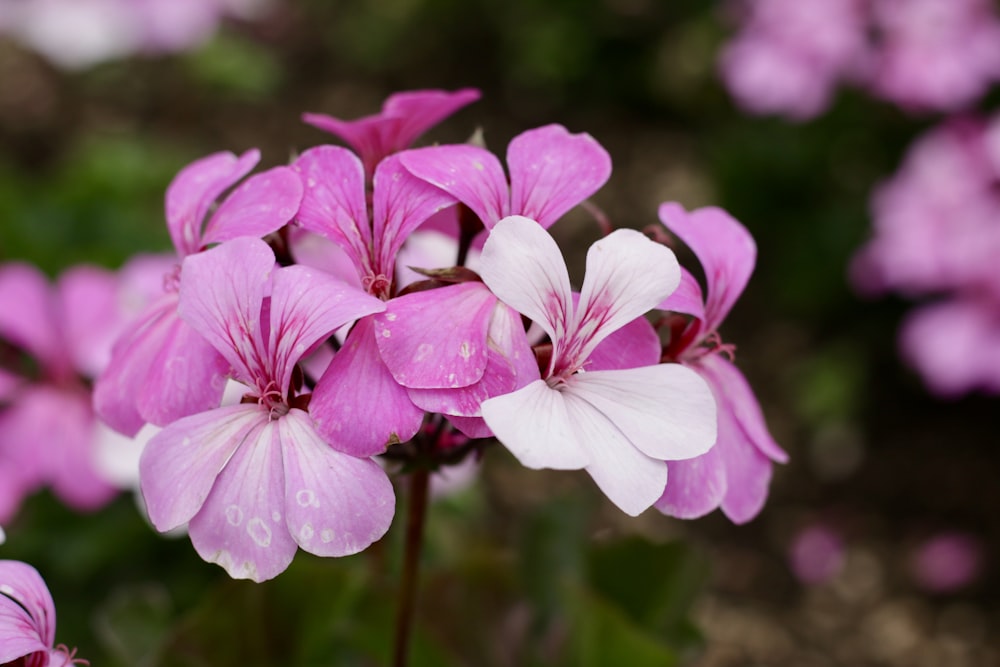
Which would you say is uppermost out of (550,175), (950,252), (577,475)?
(550,175)

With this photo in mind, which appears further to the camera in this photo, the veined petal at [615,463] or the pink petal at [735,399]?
the pink petal at [735,399]

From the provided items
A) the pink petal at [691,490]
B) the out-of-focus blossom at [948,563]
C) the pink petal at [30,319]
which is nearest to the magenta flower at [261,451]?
the pink petal at [691,490]

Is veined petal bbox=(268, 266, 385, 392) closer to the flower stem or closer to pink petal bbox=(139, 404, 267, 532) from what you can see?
pink petal bbox=(139, 404, 267, 532)

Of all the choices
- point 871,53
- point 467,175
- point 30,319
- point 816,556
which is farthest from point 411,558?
point 871,53

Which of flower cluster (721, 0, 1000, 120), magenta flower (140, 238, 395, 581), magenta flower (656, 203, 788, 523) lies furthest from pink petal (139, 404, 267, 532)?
flower cluster (721, 0, 1000, 120)

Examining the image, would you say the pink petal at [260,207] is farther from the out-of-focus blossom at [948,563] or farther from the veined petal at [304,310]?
the out-of-focus blossom at [948,563]

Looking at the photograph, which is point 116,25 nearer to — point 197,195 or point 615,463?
point 197,195
